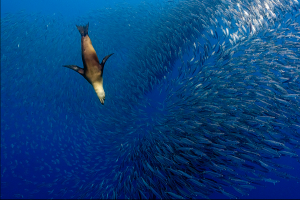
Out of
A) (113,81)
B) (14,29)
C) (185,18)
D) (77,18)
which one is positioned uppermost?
(77,18)

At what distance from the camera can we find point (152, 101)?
5.66 metres

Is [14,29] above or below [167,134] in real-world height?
above

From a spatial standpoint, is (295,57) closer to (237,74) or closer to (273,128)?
(237,74)

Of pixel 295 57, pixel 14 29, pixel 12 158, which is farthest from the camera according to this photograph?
pixel 14 29

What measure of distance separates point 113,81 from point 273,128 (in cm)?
492

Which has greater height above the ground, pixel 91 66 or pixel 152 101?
pixel 152 101

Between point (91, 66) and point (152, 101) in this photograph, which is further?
point (152, 101)

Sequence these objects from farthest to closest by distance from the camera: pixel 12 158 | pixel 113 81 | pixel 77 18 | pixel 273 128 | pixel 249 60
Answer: pixel 77 18, pixel 113 81, pixel 12 158, pixel 249 60, pixel 273 128

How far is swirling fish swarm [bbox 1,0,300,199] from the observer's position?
3.48m

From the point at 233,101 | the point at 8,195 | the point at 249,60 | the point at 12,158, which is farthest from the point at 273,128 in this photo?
the point at 8,195

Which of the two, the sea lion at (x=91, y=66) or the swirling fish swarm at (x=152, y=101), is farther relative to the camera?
the swirling fish swarm at (x=152, y=101)

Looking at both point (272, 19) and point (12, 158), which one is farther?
point (12, 158)

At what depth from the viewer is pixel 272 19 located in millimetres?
4520

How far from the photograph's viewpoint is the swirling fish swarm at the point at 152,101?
348 cm
